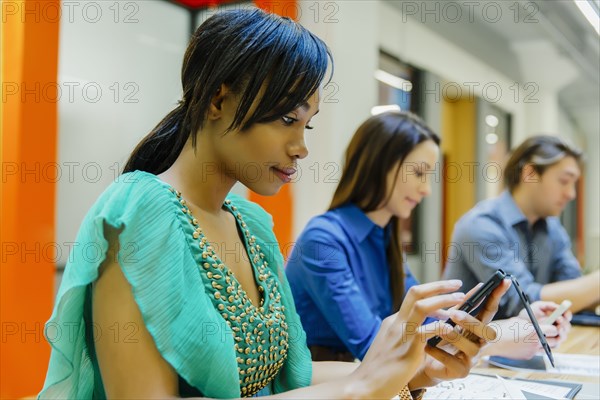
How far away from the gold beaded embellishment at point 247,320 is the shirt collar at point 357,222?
2.85 feet

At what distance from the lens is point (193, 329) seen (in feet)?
2.81

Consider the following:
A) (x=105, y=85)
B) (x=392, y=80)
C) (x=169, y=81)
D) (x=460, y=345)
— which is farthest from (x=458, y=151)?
(x=460, y=345)

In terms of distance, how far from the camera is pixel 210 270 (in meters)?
0.96

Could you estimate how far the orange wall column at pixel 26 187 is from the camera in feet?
8.89

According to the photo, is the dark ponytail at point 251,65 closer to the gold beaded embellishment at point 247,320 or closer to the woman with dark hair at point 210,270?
the woman with dark hair at point 210,270

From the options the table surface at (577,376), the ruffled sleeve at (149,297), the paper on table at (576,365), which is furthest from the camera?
the paper on table at (576,365)

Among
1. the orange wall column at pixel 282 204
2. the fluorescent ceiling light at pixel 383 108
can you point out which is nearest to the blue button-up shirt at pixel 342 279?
the orange wall column at pixel 282 204

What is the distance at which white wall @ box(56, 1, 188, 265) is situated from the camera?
362cm

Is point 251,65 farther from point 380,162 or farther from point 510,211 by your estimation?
point 510,211

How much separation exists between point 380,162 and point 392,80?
76.0 inches

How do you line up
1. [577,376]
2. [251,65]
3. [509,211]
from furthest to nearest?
[509,211]
[577,376]
[251,65]

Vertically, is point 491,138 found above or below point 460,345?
above

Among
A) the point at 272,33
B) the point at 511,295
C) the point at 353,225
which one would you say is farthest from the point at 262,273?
the point at 511,295

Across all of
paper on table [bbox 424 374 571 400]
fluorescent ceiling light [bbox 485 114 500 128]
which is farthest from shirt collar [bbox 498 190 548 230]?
fluorescent ceiling light [bbox 485 114 500 128]
